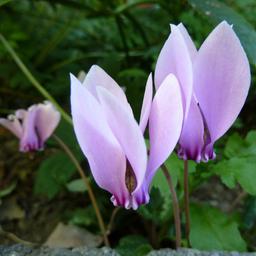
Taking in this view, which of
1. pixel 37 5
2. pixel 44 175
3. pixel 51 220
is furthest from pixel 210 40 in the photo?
pixel 37 5

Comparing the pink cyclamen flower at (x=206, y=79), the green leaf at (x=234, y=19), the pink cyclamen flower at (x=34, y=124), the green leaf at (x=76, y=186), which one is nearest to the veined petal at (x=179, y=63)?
the pink cyclamen flower at (x=206, y=79)

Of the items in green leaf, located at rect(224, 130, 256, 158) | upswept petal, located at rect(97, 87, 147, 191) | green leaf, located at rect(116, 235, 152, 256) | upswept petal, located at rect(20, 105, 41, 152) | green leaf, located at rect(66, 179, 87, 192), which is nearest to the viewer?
upswept petal, located at rect(97, 87, 147, 191)

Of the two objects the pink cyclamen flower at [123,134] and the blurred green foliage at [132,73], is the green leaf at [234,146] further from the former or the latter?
the pink cyclamen flower at [123,134]

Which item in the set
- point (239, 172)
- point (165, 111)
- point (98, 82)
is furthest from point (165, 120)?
point (239, 172)

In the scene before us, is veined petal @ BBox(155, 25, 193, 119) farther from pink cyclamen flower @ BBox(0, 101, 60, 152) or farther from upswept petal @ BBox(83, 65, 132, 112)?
pink cyclamen flower @ BBox(0, 101, 60, 152)

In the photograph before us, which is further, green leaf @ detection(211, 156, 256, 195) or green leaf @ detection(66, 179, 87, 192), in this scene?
green leaf @ detection(66, 179, 87, 192)

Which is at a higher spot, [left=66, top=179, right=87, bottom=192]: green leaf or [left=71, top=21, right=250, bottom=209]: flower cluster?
[left=71, top=21, right=250, bottom=209]: flower cluster

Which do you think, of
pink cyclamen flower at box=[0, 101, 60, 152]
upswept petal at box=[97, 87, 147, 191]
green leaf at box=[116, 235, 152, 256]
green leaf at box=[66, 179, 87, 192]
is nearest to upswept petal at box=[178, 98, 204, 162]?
upswept petal at box=[97, 87, 147, 191]
